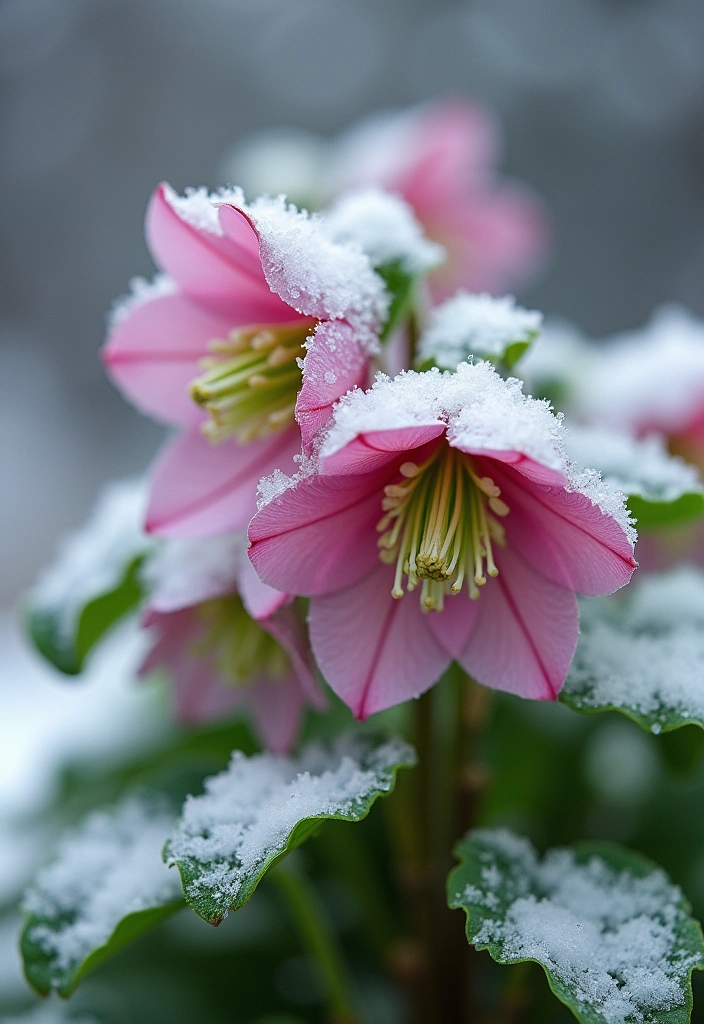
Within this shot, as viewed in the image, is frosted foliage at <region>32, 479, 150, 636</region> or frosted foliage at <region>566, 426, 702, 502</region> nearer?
frosted foliage at <region>566, 426, 702, 502</region>

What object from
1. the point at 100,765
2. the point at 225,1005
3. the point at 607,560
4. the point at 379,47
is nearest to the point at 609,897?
the point at 607,560

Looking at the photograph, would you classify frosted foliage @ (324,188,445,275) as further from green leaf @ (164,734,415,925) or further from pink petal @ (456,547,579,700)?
green leaf @ (164,734,415,925)

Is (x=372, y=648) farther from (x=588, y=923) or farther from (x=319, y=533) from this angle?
(x=588, y=923)

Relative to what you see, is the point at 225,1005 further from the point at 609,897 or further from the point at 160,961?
the point at 609,897

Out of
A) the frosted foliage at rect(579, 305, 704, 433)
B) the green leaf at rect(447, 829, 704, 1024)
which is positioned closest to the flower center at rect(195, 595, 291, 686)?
the green leaf at rect(447, 829, 704, 1024)

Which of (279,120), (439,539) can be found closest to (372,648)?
(439,539)
